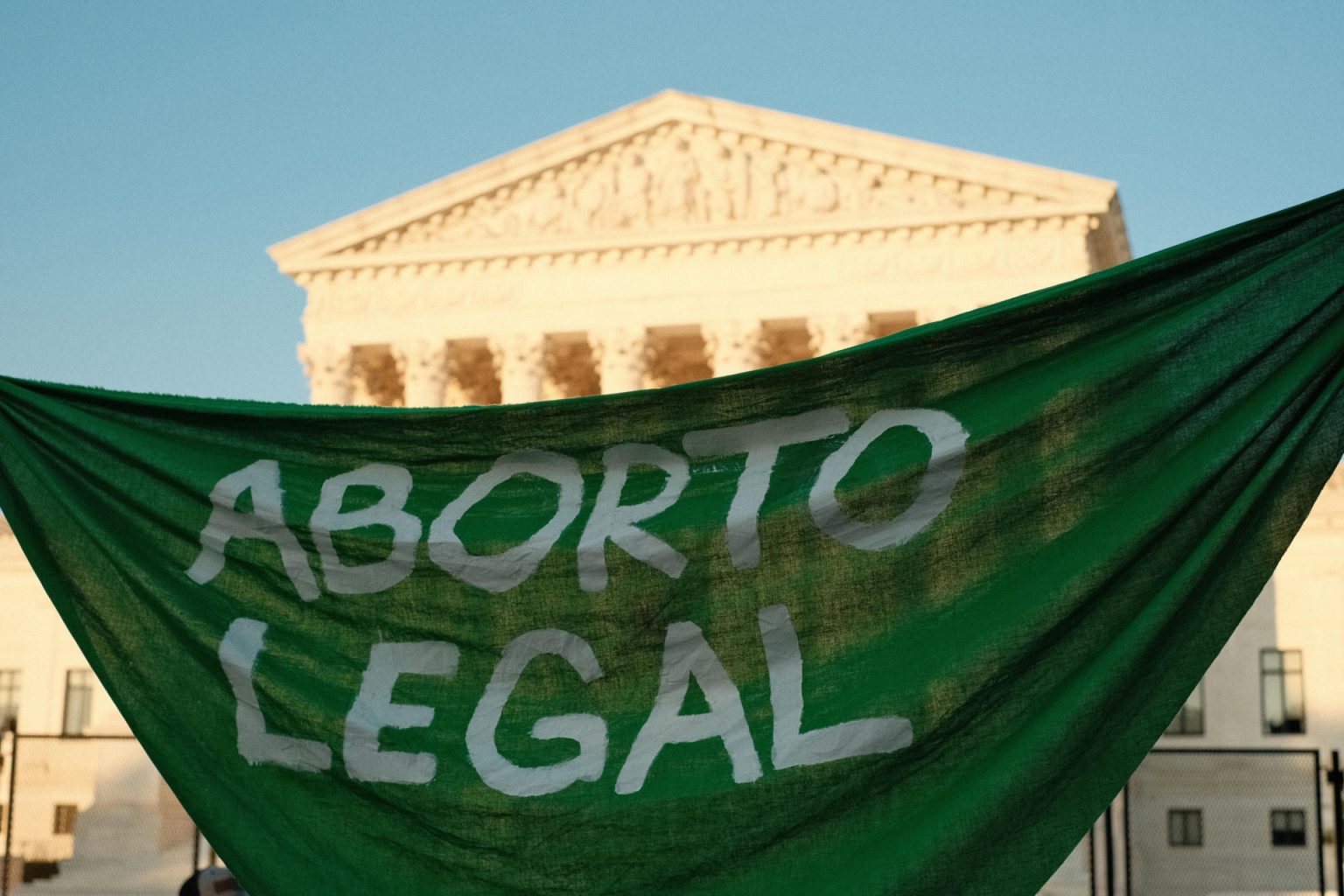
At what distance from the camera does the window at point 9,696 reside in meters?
28.9

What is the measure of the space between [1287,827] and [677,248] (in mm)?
17327

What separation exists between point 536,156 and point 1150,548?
111 ft

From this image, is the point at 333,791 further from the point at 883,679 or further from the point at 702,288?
the point at 702,288

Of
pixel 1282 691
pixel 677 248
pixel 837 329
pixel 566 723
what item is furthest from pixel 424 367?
pixel 566 723

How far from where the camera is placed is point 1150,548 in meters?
3.12

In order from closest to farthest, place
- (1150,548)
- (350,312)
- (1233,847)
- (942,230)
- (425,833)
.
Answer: (1150,548), (425,833), (1233,847), (942,230), (350,312)

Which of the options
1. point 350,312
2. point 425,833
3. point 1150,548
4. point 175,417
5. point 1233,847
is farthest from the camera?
point 350,312

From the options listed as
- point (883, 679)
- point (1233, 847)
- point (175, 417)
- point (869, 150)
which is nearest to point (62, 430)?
point (175, 417)

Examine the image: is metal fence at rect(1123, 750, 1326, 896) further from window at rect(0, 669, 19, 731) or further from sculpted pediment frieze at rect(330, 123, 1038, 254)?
window at rect(0, 669, 19, 731)

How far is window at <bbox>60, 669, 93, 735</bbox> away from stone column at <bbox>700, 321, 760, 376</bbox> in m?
14.5

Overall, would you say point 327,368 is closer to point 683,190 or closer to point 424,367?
point 424,367

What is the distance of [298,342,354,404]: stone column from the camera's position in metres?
37.0

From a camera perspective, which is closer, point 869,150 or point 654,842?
point 654,842

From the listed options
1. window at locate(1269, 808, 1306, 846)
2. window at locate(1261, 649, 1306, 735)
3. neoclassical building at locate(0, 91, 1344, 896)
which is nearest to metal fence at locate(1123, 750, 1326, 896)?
window at locate(1269, 808, 1306, 846)
